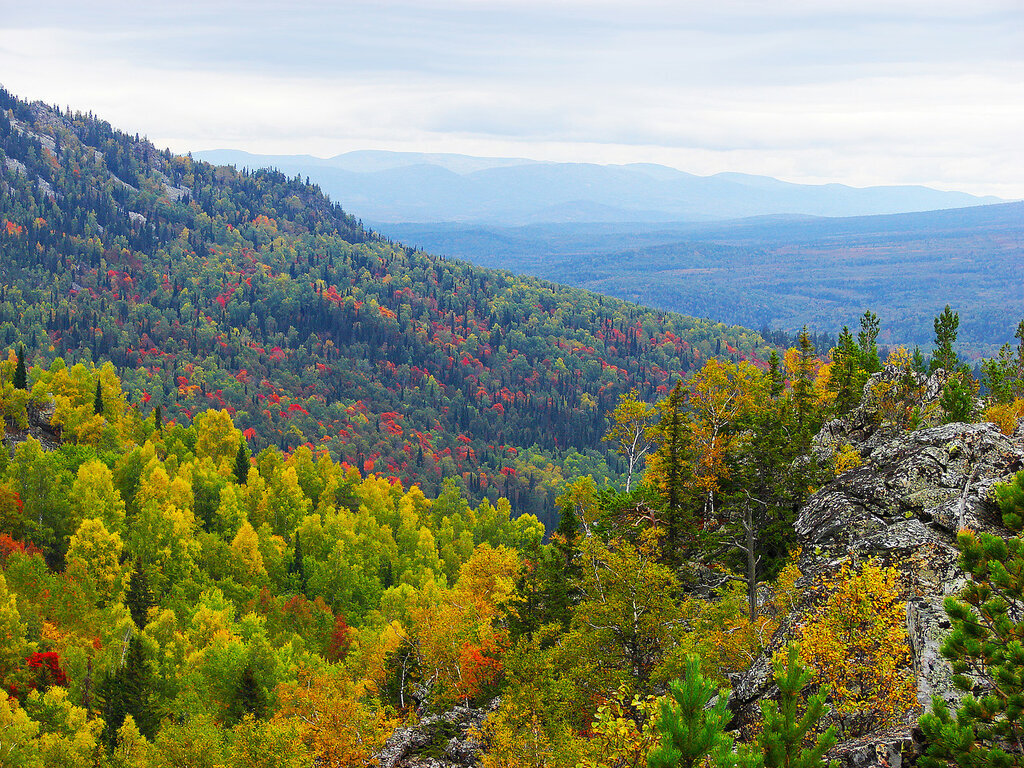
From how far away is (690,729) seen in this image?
17562 millimetres

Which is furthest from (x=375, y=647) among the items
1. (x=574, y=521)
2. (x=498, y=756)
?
(x=498, y=756)

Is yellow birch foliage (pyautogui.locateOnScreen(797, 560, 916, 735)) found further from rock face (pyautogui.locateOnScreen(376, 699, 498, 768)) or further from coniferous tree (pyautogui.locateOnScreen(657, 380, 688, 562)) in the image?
coniferous tree (pyautogui.locateOnScreen(657, 380, 688, 562))

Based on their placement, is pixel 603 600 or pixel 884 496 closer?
pixel 884 496

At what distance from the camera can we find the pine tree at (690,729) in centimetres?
1716

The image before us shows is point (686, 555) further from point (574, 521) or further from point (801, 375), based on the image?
point (801, 375)

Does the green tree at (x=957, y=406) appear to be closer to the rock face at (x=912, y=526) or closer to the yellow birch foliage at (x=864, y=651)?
the rock face at (x=912, y=526)

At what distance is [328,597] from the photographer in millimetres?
106375

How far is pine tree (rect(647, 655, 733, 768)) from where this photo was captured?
17.2 metres

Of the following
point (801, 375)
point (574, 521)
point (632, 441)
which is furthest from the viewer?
point (801, 375)

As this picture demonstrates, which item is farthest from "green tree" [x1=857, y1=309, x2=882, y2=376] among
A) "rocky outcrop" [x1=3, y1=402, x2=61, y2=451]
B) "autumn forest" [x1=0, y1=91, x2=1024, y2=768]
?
"rocky outcrop" [x1=3, y1=402, x2=61, y2=451]

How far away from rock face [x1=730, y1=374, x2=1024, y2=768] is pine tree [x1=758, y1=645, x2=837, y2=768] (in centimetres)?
275

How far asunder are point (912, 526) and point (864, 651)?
22.6 ft

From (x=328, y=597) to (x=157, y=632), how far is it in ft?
98.8

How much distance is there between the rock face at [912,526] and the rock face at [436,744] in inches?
702
